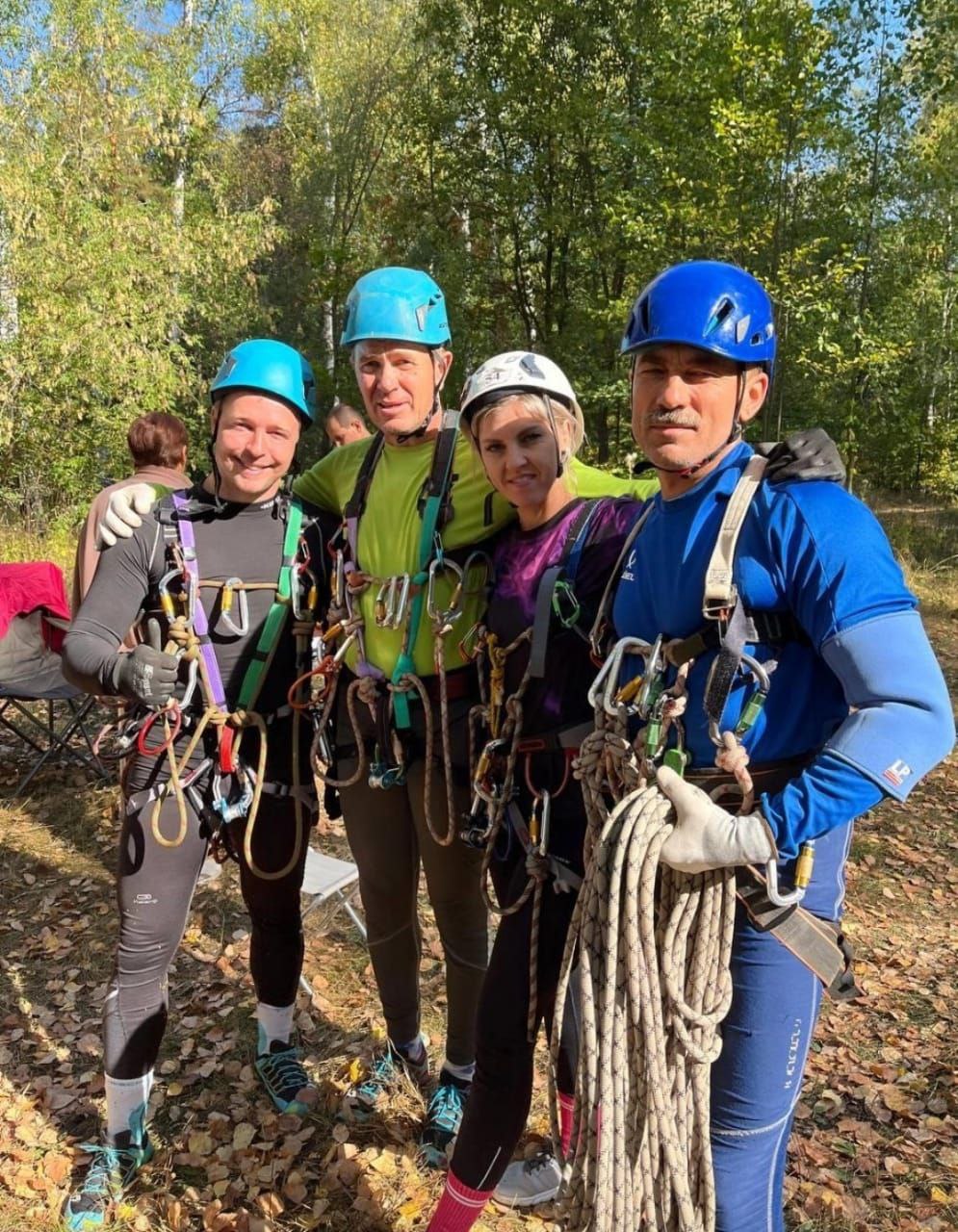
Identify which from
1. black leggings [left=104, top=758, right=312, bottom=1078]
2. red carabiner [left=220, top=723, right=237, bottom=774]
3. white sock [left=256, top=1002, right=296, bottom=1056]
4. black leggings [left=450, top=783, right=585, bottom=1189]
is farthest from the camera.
→ white sock [left=256, top=1002, right=296, bottom=1056]

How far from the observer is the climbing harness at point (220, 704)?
262 cm

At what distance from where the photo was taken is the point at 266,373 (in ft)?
8.71

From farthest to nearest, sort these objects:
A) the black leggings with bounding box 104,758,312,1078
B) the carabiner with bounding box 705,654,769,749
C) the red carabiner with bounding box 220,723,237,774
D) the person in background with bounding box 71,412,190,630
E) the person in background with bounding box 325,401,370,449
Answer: the person in background with bounding box 325,401,370,449 < the person in background with bounding box 71,412,190,630 < the red carabiner with bounding box 220,723,237,774 < the black leggings with bounding box 104,758,312,1078 < the carabiner with bounding box 705,654,769,749

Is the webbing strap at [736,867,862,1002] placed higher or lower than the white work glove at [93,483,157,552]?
lower

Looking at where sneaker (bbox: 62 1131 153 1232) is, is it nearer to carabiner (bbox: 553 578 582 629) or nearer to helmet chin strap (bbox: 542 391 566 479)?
carabiner (bbox: 553 578 582 629)

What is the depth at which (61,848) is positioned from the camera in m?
5.21

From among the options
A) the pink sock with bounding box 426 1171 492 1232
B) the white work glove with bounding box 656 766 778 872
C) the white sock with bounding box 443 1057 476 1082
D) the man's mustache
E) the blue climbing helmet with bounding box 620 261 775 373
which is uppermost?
the blue climbing helmet with bounding box 620 261 775 373

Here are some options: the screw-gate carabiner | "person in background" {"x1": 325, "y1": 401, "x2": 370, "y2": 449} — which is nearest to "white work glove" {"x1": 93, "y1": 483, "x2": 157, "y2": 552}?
the screw-gate carabiner

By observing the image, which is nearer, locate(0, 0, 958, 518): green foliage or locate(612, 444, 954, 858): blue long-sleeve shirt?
locate(612, 444, 954, 858): blue long-sleeve shirt

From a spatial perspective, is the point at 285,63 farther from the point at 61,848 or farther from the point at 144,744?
the point at 144,744

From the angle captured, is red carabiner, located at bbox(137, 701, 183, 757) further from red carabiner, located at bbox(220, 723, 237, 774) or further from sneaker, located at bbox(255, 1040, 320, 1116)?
sneaker, located at bbox(255, 1040, 320, 1116)

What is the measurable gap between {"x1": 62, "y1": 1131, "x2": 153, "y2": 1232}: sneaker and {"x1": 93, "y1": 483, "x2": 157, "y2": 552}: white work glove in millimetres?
1791

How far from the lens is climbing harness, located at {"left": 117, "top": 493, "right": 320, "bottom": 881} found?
2.62m

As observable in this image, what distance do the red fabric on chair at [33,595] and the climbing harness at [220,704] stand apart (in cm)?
326
